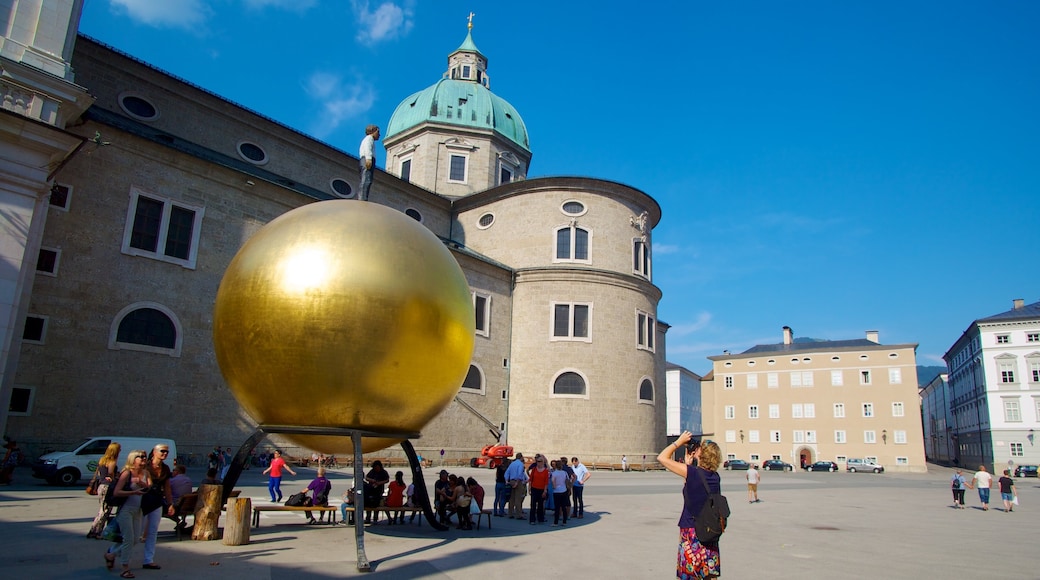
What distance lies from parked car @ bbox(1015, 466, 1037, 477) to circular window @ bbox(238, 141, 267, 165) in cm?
5833

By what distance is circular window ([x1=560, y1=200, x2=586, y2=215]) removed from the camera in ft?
120

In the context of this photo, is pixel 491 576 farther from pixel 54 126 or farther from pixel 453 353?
pixel 54 126

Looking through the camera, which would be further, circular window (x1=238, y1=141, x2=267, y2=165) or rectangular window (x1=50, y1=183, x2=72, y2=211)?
circular window (x1=238, y1=141, x2=267, y2=165)

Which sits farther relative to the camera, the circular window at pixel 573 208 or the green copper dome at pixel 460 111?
the green copper dome at pixel 460 111

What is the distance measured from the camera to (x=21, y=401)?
17516 millimetres

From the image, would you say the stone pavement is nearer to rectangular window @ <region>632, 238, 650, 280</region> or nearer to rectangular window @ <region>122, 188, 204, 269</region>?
rectangular window @ <region>122, 188, 204, 269</region>

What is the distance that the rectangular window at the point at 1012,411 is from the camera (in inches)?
2031

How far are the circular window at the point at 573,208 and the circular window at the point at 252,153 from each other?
16.2m

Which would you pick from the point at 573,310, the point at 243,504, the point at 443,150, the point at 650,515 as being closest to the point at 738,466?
the point at 573,310

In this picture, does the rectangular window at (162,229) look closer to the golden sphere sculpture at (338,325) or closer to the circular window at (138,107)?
the circular window at (138,107)

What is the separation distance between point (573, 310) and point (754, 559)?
25863 mm

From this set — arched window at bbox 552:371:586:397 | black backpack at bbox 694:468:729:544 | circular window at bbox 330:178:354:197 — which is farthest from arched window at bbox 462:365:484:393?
black backpack at bbox 694:468:729:544

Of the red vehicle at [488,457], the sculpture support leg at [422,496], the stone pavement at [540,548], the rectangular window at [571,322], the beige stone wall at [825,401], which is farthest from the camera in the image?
the beige stone wall at [825,401]

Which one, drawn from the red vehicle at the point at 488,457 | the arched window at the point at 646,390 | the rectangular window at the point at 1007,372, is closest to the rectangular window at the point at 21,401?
the red vehicle at the point at 488,457
